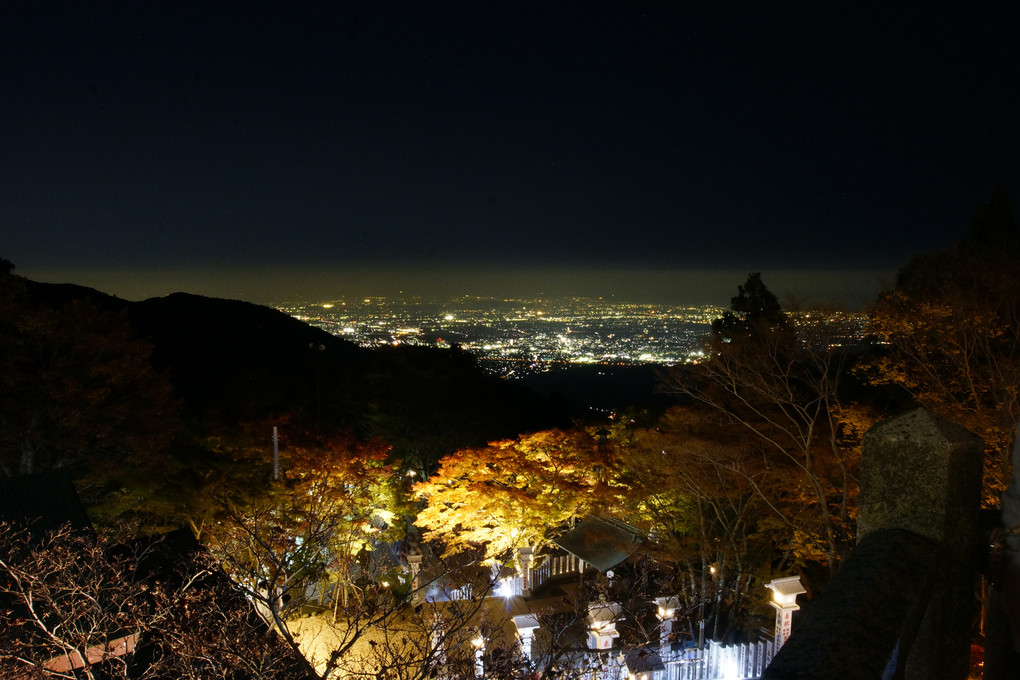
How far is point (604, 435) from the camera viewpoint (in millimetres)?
15312

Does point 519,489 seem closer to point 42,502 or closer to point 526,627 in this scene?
point 526,627

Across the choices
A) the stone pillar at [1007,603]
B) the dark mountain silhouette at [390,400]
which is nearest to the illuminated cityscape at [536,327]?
the dark mountain silhouette at [390,400]

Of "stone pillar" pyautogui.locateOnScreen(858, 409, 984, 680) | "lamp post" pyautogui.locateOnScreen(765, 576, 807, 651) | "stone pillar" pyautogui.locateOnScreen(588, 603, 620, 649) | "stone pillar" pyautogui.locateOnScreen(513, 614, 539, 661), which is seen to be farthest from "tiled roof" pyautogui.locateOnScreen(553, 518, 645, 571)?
"stone pillar" pyautogui.locateOnScreen(858, 409, 984, 680)

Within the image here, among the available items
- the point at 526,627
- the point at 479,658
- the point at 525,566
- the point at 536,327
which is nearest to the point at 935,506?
the point at 479,658

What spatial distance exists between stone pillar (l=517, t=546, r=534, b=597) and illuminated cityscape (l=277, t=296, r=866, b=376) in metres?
4.93

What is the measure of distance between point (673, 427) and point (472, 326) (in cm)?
4126

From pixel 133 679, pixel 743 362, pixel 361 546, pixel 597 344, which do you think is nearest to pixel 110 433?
pixel 361 546

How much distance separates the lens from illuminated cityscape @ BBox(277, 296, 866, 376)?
18.3 metres

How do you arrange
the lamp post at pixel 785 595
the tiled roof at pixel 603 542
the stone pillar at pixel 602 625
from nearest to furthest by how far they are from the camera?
the lamp post at pixel 785 595
the stone pillar at pixel 602 625
the tiled roof at pixel 603 542

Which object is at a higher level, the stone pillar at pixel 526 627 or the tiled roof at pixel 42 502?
the tiled roof at pixel 42 502

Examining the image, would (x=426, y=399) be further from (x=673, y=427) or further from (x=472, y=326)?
(x=472, y=326)

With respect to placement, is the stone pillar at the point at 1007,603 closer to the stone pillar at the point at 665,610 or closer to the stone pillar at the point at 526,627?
the stone pillar at the point at 526,627

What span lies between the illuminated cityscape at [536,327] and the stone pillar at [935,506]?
9336mm

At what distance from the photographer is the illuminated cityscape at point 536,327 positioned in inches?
719
